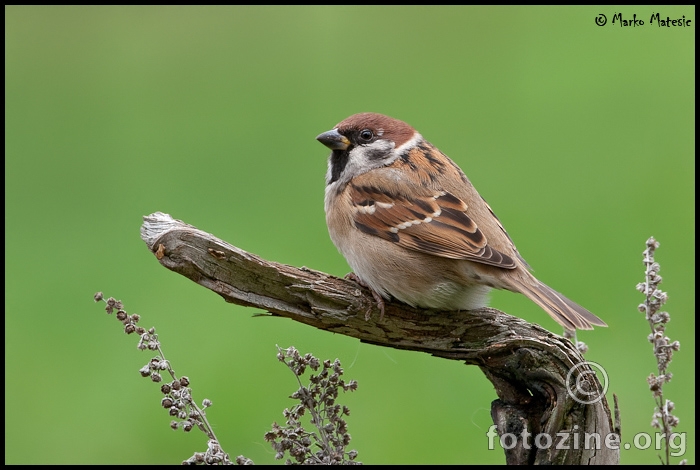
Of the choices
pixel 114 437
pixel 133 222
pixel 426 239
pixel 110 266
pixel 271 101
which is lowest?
pixel 114 437

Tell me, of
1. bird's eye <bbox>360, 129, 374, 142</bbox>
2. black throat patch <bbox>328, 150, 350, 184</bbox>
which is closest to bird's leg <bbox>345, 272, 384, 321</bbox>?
black throat patch <bbox>328, 150, 350, 184</bbox>

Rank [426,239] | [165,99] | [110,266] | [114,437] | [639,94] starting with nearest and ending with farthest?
[426,239] → [114,437] → [110,266] → [639,94] → [165,99]

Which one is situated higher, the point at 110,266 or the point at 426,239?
the point at 110,266

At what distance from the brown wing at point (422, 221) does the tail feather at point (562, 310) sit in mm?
122

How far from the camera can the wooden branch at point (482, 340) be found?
110 inches

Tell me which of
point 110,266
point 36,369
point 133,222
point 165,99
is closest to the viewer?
→ point 36,369

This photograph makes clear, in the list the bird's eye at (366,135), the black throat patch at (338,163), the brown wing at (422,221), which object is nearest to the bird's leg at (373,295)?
the brown wing at (422,221)

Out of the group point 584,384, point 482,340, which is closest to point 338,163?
point 482,340

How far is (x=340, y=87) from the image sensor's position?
25.1ft

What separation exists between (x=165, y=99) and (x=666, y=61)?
12.9 ft

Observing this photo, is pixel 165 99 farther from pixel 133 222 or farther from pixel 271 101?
pixel 133 222

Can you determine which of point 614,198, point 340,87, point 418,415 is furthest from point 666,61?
point 418,415

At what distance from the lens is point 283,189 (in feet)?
21.6

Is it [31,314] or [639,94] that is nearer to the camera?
[31,314]
